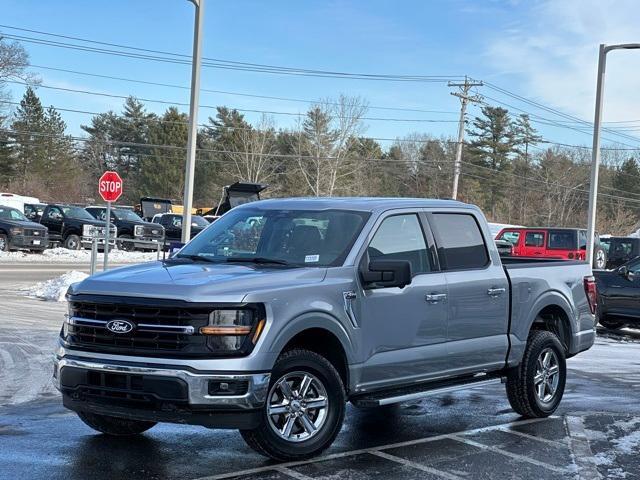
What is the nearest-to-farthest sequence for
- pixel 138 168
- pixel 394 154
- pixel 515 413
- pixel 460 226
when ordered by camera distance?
1. pixel 460 226
2. pixel 515 413
3. pixel 394 154
4. pixel 138 168

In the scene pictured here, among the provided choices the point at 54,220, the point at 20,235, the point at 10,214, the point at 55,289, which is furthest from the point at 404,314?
the point at 54,220

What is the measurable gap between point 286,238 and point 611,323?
11.4m

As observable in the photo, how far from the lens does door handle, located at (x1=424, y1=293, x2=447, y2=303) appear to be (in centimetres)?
687

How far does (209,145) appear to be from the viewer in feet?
287

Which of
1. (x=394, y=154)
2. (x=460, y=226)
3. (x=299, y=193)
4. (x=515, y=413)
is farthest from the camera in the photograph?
(x=394, y=154)

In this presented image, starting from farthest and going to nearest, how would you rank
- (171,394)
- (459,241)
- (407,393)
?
(459,241) < (407,393) < (171,394)

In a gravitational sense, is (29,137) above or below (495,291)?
above

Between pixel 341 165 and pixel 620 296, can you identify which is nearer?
pixel 620 296

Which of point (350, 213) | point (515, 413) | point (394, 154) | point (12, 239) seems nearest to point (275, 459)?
point (350, 213)

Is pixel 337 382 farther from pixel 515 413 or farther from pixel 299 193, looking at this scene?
pixel 299 193

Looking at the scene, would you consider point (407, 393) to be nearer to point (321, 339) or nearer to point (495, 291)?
point (321, 339)

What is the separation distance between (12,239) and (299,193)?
41.2m

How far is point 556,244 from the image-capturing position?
99.9 feet

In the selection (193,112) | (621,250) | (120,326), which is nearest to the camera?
(120,326)
